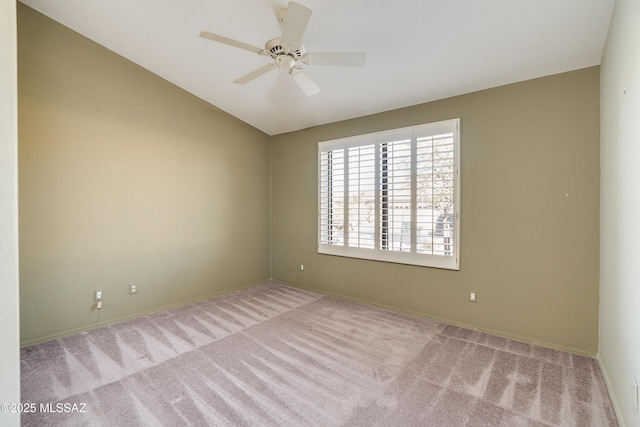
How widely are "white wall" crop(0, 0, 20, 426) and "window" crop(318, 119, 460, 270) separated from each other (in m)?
3.40

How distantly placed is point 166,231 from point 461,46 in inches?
158

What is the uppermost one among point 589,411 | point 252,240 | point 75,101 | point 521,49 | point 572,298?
point 521,49

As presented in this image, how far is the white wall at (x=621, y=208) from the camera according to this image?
5.18 ft

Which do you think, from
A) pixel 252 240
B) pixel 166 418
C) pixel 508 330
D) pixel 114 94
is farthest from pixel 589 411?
pixel 114 94

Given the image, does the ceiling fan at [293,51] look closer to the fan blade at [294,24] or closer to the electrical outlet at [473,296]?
the fan blade at [294,24]

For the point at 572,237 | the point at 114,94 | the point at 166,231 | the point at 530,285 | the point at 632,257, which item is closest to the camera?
the point at 632,257

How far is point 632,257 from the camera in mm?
1640

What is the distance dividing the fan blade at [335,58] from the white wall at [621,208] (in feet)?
5.24

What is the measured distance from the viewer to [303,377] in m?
2.25

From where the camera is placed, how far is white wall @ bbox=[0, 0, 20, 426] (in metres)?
1.36

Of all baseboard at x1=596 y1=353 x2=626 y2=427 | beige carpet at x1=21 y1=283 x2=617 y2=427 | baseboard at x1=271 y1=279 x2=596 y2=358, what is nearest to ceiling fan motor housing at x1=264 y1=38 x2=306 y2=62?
beige carpet at x1=21 y1=283 x2=617 y2=427

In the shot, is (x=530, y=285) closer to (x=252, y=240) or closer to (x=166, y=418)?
(x=166, y=418)

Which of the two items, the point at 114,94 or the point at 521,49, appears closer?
the point at 521,49

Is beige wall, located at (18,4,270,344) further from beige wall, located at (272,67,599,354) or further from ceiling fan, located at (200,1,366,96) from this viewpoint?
beige wall, located at (272,67,599,354)
